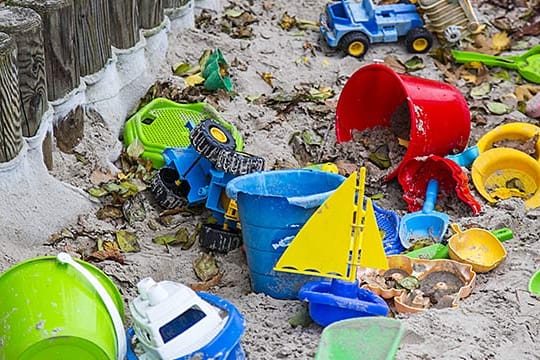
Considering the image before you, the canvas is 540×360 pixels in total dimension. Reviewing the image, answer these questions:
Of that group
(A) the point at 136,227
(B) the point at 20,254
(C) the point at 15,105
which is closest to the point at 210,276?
(A) the point at 136,227

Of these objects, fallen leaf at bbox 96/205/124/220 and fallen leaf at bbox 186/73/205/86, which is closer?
fallen leaf at bbox 96/205/124/220

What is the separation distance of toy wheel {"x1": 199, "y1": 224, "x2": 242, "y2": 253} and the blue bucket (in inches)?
8.2

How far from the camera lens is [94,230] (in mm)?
3078

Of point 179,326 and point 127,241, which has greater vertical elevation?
point 179,326

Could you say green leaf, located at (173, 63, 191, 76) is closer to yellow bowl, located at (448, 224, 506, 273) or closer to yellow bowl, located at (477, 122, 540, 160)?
yellow bowl, located at (477, 122, 540, 160)

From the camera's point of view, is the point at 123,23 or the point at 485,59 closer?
the point at 123,23

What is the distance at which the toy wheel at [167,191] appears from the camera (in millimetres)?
3232

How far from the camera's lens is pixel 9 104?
2.88m

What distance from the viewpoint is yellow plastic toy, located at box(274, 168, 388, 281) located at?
8.03ft

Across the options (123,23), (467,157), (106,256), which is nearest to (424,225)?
(467,157)

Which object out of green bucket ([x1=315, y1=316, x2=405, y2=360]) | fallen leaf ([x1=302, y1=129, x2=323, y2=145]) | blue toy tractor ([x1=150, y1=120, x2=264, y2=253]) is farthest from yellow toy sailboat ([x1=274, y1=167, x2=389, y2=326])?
fallen leaf ([x1=302, y1=129, x2=323, y2=145])

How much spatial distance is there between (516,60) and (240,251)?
1866 millimetres

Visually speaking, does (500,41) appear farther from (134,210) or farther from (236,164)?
(134,210)

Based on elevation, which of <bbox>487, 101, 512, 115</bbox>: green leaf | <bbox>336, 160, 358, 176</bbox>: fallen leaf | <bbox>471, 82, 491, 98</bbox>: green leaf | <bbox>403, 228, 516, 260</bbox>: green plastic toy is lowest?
<bbox>336, 160, 358, 176</bbox>: fallen leaf
